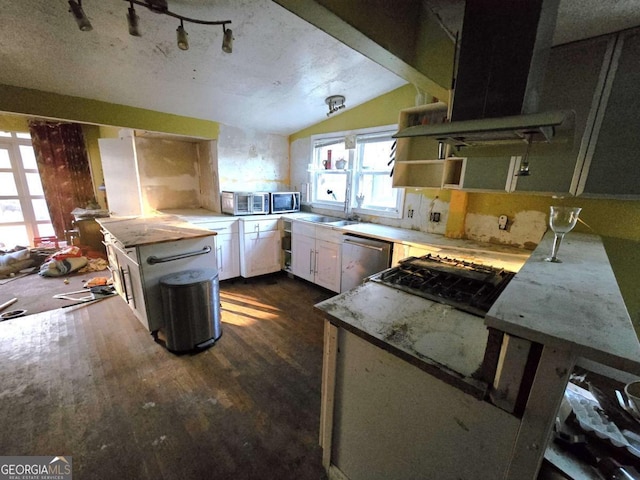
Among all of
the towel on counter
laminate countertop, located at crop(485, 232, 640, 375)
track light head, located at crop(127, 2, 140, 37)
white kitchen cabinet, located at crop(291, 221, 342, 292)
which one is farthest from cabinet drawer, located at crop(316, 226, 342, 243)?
the towel on counter

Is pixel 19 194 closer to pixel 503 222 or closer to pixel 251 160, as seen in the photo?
pixel 251 160

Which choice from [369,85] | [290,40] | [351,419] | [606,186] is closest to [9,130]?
[290,40]

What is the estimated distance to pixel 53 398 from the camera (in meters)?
1.71

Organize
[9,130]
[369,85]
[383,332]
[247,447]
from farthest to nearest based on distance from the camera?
[9,130] → [369,85] → [247,447] → [383,332]

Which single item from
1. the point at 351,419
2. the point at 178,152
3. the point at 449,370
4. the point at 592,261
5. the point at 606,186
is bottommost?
the point at 351,419

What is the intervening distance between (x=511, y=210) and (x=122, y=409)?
10.5ft

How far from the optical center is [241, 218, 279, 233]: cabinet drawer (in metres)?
3.42

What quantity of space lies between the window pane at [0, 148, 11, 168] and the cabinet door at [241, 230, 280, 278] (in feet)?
15.1

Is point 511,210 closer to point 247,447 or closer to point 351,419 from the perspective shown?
point 351,419

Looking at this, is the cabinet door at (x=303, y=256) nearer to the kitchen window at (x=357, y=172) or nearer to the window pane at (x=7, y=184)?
the kitchen window at (x=357, y=172)

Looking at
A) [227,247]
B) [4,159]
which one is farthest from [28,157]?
[227,247]

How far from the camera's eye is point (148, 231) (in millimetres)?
2357

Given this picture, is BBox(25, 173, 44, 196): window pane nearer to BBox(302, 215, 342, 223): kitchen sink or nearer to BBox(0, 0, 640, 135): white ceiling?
BBox(0, 0, 640, 135): white ceiling

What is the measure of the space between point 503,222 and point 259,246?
274 cm
